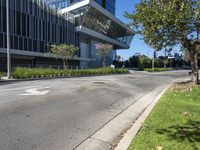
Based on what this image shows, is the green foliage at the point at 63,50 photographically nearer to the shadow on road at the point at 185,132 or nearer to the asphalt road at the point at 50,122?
the asphalt road at the point at 50,122

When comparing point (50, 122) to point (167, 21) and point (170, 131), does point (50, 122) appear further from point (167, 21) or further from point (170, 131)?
point (167, 21)

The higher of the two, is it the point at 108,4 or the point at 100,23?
the point at 108,4

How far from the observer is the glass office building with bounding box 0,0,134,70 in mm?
48156

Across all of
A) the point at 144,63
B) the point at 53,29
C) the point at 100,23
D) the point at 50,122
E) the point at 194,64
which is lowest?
the point at 50,122

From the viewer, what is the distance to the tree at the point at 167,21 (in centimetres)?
1552

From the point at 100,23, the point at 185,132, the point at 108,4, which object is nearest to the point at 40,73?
the point at 185,132

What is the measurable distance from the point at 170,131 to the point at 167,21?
32.0ft

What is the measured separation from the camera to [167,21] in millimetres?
15562

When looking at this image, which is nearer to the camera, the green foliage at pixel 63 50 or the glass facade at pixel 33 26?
the glass facade at pixel 33 26

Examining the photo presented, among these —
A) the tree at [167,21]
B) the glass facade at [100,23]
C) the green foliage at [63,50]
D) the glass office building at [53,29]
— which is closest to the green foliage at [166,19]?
the tree at [167,21]

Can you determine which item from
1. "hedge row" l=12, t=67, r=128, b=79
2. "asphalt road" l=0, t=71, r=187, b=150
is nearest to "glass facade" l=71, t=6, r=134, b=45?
"hedge row" l=12, t=67, r=128, b=79

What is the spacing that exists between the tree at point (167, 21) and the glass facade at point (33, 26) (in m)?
32.8

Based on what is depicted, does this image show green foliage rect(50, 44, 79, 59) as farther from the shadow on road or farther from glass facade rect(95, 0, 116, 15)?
the shadow on road

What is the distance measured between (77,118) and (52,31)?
168 ft
